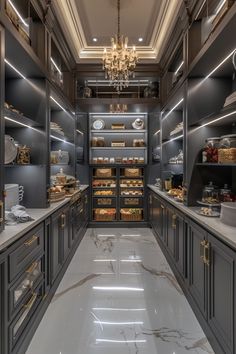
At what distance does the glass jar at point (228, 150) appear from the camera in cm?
231

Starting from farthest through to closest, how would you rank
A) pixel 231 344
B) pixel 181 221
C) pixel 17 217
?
pixel 181 221
pixel 17 217
pixel 231 344

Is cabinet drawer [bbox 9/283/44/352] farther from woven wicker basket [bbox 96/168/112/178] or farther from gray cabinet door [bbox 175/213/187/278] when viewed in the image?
woven wicker basket [bbox 96/168/112/178]

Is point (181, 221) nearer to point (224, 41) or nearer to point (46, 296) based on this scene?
point (46, 296)

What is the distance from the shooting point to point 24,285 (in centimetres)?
199

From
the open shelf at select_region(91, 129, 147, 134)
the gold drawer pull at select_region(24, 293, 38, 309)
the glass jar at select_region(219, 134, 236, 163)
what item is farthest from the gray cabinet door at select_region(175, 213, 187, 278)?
the open shelf at select_region(91, 129, 147, 134)

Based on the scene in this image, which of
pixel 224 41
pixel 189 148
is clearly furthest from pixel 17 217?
pixel 224 41

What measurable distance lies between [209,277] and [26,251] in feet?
4.73

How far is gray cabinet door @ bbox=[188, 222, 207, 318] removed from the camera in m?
Answer: 2.22

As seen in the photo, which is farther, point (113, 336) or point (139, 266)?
point (139, 266)

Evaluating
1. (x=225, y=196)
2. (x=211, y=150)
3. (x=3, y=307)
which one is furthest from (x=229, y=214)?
(x=3, y=307)

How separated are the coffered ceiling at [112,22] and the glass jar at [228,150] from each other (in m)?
1.92

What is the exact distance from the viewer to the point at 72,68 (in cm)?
512

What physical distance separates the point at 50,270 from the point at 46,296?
0.25 m

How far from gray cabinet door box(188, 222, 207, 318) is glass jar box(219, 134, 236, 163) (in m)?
0.66
